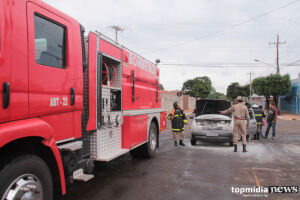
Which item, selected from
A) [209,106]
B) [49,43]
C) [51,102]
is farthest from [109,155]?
[209,106]

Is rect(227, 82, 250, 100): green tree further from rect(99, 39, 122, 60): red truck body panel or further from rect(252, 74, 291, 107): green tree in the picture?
rect(99, 39, 122, 60): red truck body panel

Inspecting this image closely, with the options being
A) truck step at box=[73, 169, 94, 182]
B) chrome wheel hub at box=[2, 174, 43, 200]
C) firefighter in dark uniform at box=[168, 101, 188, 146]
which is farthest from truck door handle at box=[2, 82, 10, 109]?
firefighter in dark uniform at box=[168, 101, 188, 146]

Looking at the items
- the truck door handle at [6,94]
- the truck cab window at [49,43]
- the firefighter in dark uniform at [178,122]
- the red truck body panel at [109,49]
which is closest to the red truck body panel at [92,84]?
the red truck body panel at [109,49]

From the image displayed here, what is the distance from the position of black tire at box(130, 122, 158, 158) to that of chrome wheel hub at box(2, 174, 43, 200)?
4330mm

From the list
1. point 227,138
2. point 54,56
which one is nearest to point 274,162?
point 227,138

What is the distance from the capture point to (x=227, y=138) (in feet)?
30.4

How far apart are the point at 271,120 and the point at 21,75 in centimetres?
1172

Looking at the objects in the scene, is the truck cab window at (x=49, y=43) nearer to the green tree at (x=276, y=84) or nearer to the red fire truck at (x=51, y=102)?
the red fire truck at (x=51, y=102)

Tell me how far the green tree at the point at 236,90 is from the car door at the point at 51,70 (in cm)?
9853

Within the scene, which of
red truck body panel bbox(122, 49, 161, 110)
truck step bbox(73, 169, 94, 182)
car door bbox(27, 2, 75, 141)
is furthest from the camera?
red truck body panel bbox(122, 49, 161, 110)

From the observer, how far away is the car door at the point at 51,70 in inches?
117

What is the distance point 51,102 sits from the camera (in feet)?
10.5

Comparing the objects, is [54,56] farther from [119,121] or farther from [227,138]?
[227,138]

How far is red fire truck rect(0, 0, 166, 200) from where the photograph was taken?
8.56ft
